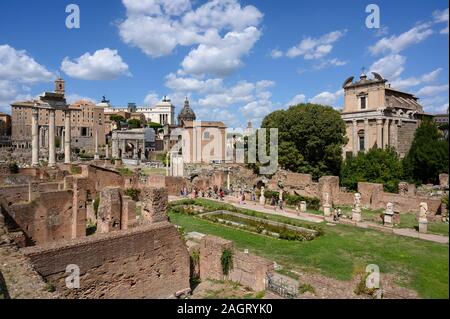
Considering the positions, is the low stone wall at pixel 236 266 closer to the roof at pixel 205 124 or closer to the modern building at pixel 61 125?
the roof at pixel 205 124

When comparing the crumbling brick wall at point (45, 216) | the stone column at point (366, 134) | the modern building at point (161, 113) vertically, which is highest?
the modern building at point (161, 113)

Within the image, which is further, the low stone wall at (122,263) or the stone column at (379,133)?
the stone column at (379,133)

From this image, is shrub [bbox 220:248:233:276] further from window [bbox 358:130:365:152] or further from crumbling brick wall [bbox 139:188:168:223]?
window [bbox 358:130:365:152]

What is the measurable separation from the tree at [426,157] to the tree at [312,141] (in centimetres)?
646

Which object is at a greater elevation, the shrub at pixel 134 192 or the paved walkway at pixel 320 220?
the shrub at pixel 134 192

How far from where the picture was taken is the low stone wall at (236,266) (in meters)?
10.8

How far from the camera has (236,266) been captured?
11602 millimetres

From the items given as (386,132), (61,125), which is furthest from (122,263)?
(61,125)

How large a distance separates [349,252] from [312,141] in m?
19.6

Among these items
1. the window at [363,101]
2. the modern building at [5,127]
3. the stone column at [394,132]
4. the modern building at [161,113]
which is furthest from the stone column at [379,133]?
the modern building at [161,113]

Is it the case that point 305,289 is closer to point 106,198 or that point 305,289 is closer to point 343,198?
point 106,198
